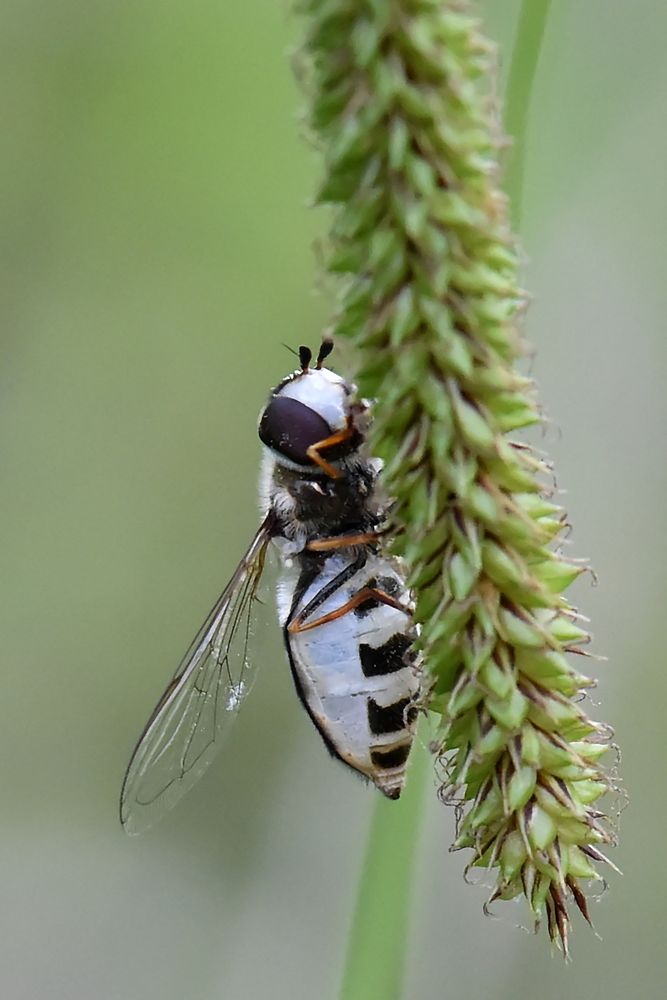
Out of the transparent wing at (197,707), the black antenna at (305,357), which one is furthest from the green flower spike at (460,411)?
the transparent wing at (197,707)

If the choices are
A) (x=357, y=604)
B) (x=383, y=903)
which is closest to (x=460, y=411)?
(x=383, y=903)

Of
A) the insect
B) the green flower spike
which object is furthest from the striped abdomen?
the green flower spike

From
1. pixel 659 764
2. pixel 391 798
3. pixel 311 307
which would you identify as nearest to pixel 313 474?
pixel 391 798

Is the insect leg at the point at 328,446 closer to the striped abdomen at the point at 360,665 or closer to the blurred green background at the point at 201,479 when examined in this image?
the striped abdomen at the point at 360,665

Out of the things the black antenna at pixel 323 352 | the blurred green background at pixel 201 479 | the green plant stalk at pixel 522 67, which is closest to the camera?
the green plant stalk at pixel 522 67

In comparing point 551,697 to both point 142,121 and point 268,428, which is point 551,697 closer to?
point 268,428
